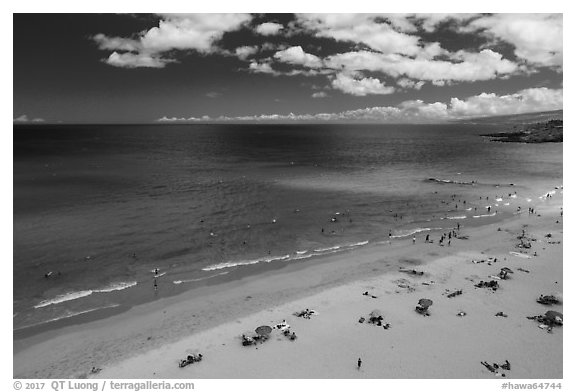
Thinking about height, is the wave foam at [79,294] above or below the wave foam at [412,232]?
above

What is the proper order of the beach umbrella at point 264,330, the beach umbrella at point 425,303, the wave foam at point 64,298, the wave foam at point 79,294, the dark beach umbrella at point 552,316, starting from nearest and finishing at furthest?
the beach umbrella at point 264,330, the dark beach umbrella at point 552,316, the beach umbrella at point 425,303, the wave foam at point 64,298, the wave foam at point 79,294

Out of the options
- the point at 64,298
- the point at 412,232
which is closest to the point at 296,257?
the point at 412,232

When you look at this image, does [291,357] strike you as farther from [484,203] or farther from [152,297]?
[484,203]

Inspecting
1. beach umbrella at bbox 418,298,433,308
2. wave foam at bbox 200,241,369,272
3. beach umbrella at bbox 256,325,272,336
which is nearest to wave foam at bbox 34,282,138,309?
wave foam at bbox 200,241,369,272

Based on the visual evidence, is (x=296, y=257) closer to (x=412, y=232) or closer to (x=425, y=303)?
(x=425, y=303)

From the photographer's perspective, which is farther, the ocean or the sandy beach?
the ocean

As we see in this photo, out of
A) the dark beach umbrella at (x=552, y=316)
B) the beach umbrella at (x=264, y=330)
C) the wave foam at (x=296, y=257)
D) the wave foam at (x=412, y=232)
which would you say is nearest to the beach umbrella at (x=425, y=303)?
the dark beach umbrella at (x=552, y=316)

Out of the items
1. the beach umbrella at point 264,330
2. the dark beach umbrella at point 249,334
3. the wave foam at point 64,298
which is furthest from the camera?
the wave foam at point 64,298

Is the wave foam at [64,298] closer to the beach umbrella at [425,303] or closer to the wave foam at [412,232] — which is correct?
the beach umbrella at [425,303]

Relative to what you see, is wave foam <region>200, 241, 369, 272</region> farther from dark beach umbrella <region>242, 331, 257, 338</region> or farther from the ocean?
dark beach umbrella <region>242, 331, 257, 338</region>
